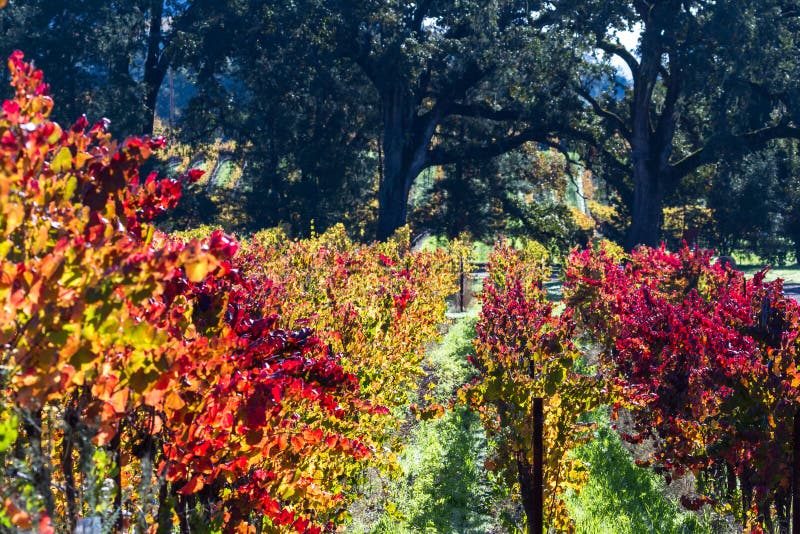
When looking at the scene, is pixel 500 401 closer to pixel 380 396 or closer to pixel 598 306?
pixel 380 396

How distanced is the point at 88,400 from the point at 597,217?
57078mm

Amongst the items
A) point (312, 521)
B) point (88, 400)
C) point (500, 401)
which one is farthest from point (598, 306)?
point (88, 400)

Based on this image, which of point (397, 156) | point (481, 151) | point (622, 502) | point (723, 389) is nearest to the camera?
point (723, 389)

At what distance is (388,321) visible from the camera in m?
8.03

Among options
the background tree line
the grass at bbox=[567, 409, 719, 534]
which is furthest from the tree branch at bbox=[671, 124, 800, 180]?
the grass at bbox=[567, 409, 719, 534]

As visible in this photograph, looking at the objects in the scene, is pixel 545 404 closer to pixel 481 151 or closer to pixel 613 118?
pixel 613 118

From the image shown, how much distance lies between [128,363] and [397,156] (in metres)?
29.1

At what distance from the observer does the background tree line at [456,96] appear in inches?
1085

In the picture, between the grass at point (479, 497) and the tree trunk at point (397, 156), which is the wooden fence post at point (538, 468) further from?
the tree trunk at point (397, 156)

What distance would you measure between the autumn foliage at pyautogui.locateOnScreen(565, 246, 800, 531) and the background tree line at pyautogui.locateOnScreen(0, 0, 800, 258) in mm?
20562

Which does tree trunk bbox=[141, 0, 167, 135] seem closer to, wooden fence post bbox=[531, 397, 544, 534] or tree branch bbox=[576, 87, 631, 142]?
tree branch bbox=[576, 87, 631, 142]

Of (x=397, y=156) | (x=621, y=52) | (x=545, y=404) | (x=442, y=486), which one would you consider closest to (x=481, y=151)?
(x=397, y=156)

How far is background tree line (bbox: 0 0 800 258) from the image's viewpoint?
27547mm

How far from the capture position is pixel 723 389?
5910 mm
